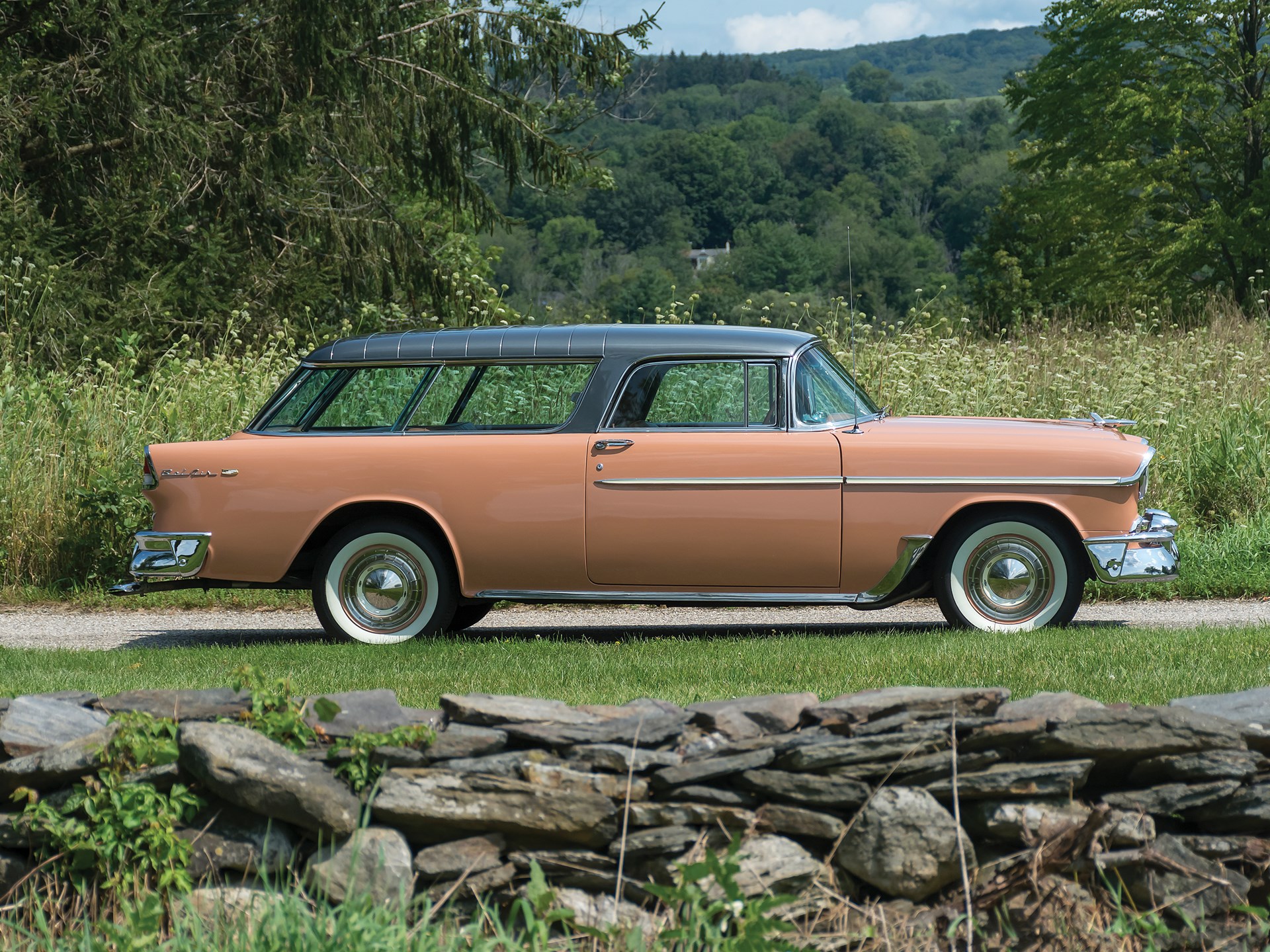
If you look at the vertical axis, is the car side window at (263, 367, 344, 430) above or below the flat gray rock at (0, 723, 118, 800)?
above

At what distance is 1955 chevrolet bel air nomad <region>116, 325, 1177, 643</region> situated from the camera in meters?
7.12

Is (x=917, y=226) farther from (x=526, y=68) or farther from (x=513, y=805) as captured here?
(x=513, y=805)

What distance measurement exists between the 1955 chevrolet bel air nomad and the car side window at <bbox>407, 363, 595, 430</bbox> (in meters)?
0.01

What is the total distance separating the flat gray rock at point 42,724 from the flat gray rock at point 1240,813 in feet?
10.7

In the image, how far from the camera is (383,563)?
24.5 feet

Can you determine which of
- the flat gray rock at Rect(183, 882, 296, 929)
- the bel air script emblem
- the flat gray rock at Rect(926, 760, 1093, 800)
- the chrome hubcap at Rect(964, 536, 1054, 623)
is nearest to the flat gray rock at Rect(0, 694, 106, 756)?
the flat gray rock at Rect(183, 882, 296, 929)

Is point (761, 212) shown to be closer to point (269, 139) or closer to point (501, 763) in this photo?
A: point (269, 139)

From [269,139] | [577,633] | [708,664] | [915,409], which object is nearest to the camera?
[708,664]

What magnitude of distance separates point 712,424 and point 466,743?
3.76 metres

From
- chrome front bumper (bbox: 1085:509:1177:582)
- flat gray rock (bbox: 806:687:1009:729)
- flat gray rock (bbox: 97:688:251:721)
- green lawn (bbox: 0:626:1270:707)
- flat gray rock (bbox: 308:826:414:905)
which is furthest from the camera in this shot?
chrome front bumper (bbox: 1085:509:1177:582)

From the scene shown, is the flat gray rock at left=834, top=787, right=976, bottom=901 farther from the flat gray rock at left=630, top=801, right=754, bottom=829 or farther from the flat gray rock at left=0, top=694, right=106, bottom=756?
the flat gray rock at left=0, top=694, right=106, bottom=756

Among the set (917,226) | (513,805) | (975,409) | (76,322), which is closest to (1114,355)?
(975,409)

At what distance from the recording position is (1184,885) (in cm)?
368

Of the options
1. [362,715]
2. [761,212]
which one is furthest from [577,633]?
[761,212]
